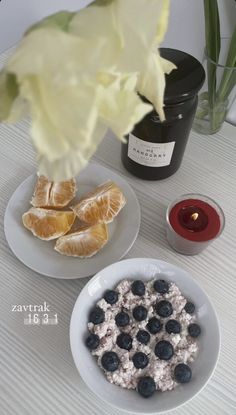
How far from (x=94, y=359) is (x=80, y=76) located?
0.33 meters

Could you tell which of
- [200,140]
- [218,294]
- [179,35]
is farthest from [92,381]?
[179,35]

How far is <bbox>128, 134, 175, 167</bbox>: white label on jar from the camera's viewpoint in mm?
558

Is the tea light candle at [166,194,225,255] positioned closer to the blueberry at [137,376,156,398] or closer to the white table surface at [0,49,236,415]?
the white table surface at [0,49,236,415]

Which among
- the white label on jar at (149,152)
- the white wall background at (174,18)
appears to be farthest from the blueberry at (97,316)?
the white wall background at (174,18)

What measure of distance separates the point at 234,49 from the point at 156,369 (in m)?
0.44

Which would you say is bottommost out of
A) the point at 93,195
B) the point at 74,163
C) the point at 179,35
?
the point at 93,195

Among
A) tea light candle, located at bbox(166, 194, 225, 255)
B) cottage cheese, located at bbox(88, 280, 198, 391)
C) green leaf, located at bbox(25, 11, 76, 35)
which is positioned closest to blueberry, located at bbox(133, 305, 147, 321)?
cottage cheese, located at bbox(88, 280, 198, 391)

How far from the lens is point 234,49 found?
567mm

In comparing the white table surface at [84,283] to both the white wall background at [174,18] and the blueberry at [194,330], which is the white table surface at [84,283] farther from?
the white wall background at [174,18]

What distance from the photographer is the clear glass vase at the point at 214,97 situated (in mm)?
595

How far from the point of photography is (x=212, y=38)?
0.59 meters

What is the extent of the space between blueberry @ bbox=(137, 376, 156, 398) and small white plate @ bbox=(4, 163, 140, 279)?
0.15 m

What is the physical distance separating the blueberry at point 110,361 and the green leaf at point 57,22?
1.12 ft

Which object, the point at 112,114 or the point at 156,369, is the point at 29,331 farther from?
the point at 112,114
